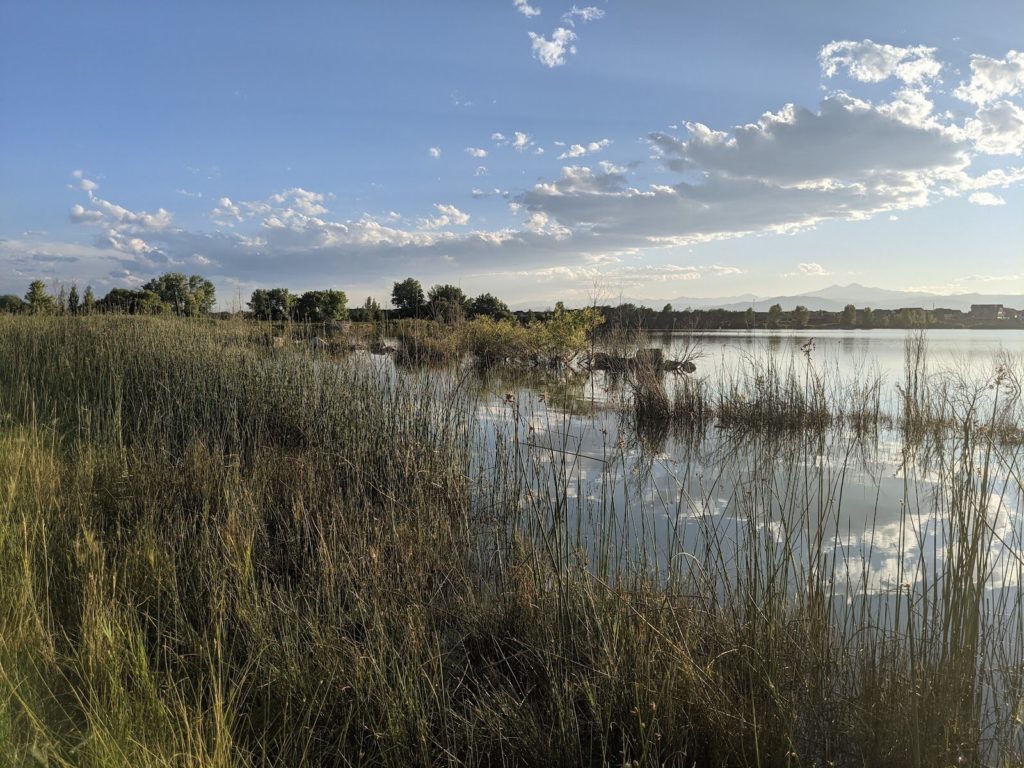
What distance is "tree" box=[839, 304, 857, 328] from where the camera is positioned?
33812 millimetres

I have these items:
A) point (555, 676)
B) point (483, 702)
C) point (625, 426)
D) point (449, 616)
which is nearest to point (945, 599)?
point (555, 676)

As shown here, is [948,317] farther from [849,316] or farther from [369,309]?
[369,309]

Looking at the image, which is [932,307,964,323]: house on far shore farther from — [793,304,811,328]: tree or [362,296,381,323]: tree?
[362,296,381,323]: tree

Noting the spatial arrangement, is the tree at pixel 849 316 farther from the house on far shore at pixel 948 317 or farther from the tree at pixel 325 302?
the tree at pixel 325 302

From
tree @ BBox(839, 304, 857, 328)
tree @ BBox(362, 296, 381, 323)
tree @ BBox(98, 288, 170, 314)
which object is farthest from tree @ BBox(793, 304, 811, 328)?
tree @ BBox(98, 288, 170, 314)

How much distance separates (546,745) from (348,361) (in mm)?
4328

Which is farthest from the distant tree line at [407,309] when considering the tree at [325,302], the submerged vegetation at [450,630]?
the submerged vegetation at [450,630]

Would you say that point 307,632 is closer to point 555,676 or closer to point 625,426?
point 555,676

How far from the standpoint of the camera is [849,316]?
34.6 meters

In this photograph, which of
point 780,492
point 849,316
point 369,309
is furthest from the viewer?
point 849,316

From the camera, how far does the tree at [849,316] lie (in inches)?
1331

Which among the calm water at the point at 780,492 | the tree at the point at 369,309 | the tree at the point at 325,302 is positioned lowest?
the calm water at the point at 780,492

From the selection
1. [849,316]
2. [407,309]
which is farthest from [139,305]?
[849,316]

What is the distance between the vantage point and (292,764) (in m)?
1.71
